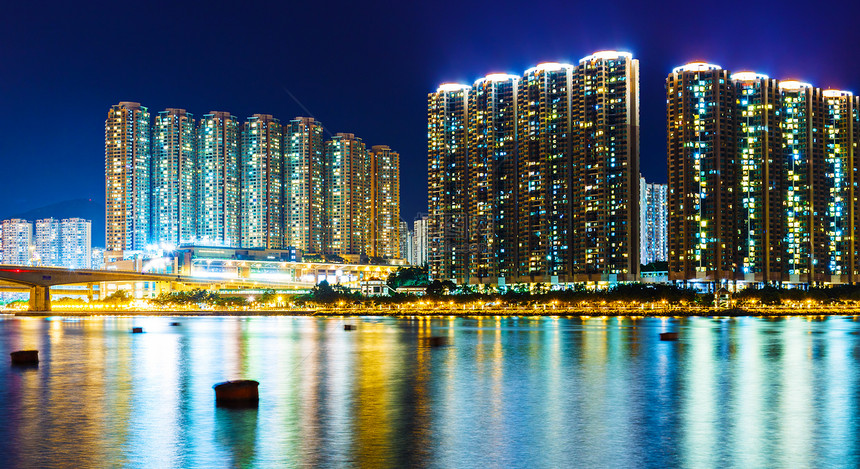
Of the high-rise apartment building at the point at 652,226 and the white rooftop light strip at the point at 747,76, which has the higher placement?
the white rooftop light strip at the point at 747,76

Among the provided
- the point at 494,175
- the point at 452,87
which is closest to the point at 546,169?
the point at 494,175

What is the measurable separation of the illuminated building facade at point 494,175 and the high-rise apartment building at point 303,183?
54842 millimetres

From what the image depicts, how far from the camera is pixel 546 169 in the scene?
14075 centimetres

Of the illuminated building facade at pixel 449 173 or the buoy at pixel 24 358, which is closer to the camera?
the buoy at pixel 24 358

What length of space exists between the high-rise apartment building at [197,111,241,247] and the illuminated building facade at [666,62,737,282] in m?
103

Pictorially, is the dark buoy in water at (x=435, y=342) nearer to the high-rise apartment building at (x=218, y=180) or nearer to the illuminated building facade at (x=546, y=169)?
the illuminated building facade at (x=546, y=169)

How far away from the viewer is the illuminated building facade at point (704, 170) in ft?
432

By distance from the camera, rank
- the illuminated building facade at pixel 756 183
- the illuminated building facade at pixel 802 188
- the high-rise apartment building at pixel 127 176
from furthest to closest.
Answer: the high-rise apartment building at pixel 127 176 → the illuminated building facade at pixel 802 188 → the illuminated building facade at pixel 756 183

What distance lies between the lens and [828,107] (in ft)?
484

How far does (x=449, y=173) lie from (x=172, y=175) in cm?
7040

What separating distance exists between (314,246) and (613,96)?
9116cm

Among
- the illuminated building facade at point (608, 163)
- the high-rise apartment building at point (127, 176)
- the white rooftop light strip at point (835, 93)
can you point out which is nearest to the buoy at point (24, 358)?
the illuminated building facade at point (608, 163)

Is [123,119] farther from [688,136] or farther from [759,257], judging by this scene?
[759,257]

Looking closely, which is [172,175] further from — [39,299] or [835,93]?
[835,93]
